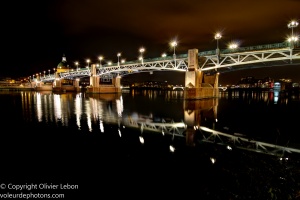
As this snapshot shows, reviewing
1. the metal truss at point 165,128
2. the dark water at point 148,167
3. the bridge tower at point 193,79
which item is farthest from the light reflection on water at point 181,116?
the bridge tower at point 193,79

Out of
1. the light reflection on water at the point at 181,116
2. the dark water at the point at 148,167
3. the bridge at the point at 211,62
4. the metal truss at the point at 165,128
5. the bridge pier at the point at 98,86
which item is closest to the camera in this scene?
the dark water at the point at 148,167

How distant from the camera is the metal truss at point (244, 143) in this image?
9198mm

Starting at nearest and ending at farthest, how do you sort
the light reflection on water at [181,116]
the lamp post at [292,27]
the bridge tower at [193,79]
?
the light reflection on water at [181,116]
the lamp post at [292,27]
the bridge tower at [193,79]

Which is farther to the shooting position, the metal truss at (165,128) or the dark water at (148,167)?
the metal truss at (165,128)

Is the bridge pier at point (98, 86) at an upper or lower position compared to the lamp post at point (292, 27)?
lower

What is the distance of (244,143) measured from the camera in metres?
10.4

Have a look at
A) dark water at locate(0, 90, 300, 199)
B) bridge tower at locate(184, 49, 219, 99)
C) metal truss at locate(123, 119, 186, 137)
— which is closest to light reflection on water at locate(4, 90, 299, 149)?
metal truss at locate(123, 119, 186, 137)

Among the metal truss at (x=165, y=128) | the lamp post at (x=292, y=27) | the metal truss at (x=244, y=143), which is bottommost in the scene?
the metal truss at (x=244, y=143)

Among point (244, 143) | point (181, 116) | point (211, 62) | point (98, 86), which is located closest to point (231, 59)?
point (211, 62)

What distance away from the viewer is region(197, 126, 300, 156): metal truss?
9198mm

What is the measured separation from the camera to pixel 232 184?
229 inches

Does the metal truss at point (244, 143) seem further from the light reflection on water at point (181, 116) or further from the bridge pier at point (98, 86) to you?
the bridge pier at point (98, 86)

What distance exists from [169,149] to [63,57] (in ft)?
645

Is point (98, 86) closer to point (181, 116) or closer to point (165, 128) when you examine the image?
point (181, 116)
